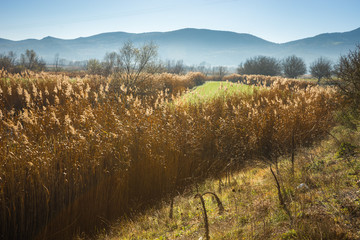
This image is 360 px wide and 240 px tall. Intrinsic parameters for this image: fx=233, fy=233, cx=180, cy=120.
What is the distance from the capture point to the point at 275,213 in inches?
121

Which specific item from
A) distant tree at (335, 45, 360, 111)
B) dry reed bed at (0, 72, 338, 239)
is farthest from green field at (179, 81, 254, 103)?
distant tree at (335, 45, 360, 111)

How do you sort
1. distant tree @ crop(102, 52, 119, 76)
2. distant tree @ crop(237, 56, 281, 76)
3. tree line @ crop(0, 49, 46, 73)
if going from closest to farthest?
distant tree @ crop(102, 52, 119, 76), tree line @ crop(0, 49, 46, 73), distant tree @ crop(237, 56, 281, 76)

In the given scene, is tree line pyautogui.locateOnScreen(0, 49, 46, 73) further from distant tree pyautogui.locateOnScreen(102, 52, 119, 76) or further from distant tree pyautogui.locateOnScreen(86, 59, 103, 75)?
distant tree pyautogui.locateOnScreen(102, 52, 119, 76)

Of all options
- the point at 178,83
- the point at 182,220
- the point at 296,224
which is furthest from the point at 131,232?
the point at 178,83

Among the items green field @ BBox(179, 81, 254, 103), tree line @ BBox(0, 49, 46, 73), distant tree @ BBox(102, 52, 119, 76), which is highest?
tree line @ BBox(0, 49, 46, 73)

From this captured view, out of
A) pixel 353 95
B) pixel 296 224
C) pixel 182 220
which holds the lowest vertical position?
pixel 182 220

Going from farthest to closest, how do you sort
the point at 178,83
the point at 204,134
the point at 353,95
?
the point at 178,83, the point at 353,95, the point at 204,134

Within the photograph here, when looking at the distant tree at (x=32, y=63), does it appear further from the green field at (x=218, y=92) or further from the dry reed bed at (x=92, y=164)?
the dry reed bed at (x=92, y=164)

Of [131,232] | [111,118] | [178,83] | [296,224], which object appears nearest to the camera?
[296,224]

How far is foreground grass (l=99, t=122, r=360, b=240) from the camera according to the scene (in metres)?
2.53

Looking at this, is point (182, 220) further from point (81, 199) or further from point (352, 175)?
→ point (352, 175)

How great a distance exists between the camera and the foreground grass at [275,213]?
253 cm

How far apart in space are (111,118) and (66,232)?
119 inches

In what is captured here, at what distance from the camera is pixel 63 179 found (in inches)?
154
